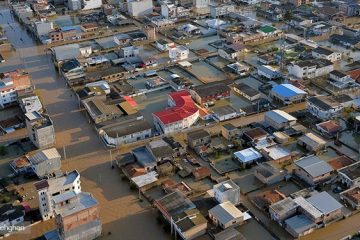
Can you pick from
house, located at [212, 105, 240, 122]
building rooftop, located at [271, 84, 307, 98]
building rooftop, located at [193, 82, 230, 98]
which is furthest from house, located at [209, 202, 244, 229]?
building rooftop, located at [271, 84, 307, 98]

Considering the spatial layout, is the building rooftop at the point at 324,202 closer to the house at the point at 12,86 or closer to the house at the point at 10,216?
the house at the point at 10,216

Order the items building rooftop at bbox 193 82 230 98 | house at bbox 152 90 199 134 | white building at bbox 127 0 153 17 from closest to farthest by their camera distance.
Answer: house at bbox 152 90 199 134
building rooftop at bbox 193 82 230 98
white building at bbox 127 0 153 17

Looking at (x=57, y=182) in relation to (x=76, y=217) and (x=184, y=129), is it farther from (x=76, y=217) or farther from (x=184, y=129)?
(x=184, y=129)

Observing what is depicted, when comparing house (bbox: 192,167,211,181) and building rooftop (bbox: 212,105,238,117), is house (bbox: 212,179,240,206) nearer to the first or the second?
house (bbox: 192,167,211,181)

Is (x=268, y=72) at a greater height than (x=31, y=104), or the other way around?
(x=268, y=72)

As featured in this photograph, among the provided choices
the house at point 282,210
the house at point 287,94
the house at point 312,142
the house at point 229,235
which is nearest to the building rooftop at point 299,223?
the house at point 282,210

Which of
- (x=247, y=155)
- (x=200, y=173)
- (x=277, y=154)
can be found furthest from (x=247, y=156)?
(x=200, y=173)
